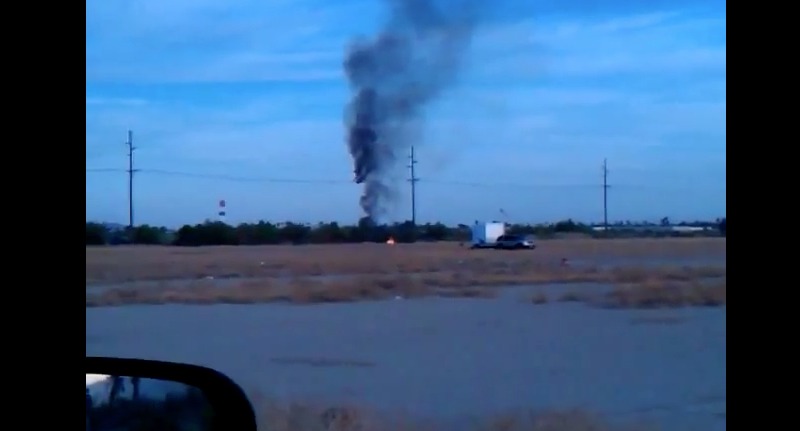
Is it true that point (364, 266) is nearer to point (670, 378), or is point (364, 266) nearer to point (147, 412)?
point (670, 378)

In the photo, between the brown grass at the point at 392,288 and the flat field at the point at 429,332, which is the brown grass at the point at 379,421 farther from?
the brown grass at the point at 392,288

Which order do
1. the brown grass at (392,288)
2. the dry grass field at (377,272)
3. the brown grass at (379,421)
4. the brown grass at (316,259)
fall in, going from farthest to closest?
the brown grass at (316,259)
the dry grass field at (377,272)
the brown grass at (392,288)
the brown grass at (379,421)

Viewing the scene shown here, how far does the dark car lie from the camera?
899 inches

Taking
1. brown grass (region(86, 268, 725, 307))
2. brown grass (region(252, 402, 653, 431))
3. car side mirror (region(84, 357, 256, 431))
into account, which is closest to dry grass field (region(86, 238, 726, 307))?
brown grass (region(86, 268, 725, 307))

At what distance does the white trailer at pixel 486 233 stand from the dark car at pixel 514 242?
0.37 ft

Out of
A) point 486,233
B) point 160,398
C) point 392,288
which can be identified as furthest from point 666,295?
point 160,398

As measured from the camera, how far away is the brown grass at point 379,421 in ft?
20.5

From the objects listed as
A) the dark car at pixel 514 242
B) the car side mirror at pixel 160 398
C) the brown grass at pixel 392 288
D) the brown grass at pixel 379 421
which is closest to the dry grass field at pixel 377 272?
the brown grass at pixel 392 288

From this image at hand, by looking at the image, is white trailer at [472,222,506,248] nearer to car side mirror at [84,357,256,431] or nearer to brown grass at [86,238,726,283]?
brown grass at [86,238,726,283]

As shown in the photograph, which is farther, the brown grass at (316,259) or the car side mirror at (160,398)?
the brown grass at (316,259)

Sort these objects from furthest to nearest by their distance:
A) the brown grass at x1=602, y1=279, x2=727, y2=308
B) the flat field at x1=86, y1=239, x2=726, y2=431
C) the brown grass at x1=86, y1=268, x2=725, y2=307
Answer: the brown grass at x1=86, y1=268, x2=725, y2=307
the brown grass at x1=602, y1=279, x2=727, y2=308
the flat field at x1=86, y1=239, x2=726, y2=431

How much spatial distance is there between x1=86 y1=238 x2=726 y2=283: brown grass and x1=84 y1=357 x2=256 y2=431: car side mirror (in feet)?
41.2

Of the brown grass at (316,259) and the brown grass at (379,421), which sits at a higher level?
the brown grass at (316,259)
